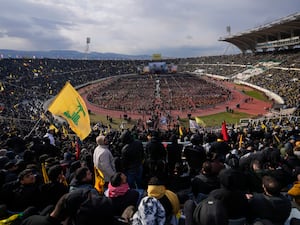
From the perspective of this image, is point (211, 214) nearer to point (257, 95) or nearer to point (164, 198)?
point (164, 198)

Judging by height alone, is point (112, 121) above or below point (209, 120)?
below

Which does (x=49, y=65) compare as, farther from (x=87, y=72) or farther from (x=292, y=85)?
(x=292, y=85)

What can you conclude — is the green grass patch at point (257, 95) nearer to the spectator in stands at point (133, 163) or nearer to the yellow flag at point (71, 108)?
the yellow flag at point (71, 108)

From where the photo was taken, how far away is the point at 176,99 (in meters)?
49.5

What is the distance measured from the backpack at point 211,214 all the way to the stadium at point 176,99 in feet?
2.58

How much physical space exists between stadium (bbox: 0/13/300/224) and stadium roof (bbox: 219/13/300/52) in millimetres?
221

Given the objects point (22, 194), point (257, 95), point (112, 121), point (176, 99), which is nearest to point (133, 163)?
point (22, 194)

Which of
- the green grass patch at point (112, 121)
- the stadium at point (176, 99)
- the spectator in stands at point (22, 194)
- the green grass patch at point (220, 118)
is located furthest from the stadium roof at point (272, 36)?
the spectator in stands at point (22, 194)

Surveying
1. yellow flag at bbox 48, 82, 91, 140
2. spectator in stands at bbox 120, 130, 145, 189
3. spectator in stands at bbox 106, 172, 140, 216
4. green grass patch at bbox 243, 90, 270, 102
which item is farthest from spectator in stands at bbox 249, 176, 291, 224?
green grass patch at bbox 243, 90, 270, 102

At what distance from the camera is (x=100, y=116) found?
40.7 metres

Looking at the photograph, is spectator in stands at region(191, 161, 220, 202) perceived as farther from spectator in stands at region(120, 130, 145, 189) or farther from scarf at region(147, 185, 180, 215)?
spectator in stands at region(120, 130, 145, 189)

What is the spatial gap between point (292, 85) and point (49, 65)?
65.6m

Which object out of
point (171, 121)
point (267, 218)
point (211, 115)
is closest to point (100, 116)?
point (171, 121)

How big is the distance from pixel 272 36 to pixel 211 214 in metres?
85.6
